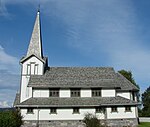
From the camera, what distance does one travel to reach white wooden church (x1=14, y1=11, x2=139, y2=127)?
119 feet

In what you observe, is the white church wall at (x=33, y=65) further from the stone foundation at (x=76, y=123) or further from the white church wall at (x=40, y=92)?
the stone foundation at (x=76, y=123)

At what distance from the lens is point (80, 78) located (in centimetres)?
4112

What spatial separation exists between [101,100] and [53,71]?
1143 centimetres

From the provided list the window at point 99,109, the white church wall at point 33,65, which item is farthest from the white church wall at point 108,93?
the white church wall at point 33,65

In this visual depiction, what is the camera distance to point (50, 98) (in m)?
38.3

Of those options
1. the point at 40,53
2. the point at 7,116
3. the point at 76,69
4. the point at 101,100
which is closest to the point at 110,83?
the point at 101,100

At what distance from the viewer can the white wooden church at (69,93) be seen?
36219 millimetres

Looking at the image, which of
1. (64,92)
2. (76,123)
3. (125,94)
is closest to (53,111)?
(64,92)

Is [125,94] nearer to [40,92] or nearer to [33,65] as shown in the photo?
[40,92]

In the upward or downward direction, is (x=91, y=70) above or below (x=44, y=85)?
above

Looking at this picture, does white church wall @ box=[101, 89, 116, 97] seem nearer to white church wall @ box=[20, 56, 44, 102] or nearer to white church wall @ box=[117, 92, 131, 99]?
white church wall @ box=[117, 92, 131, 99]

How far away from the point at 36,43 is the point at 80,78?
37.6ft

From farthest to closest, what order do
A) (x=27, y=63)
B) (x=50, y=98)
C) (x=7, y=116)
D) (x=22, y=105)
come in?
(x=27, y=63)
(x=50, y=98)
(x=22, y=105)
(x=7, y=116)

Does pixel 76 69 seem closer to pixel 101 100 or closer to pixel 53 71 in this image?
pixel 53 71
